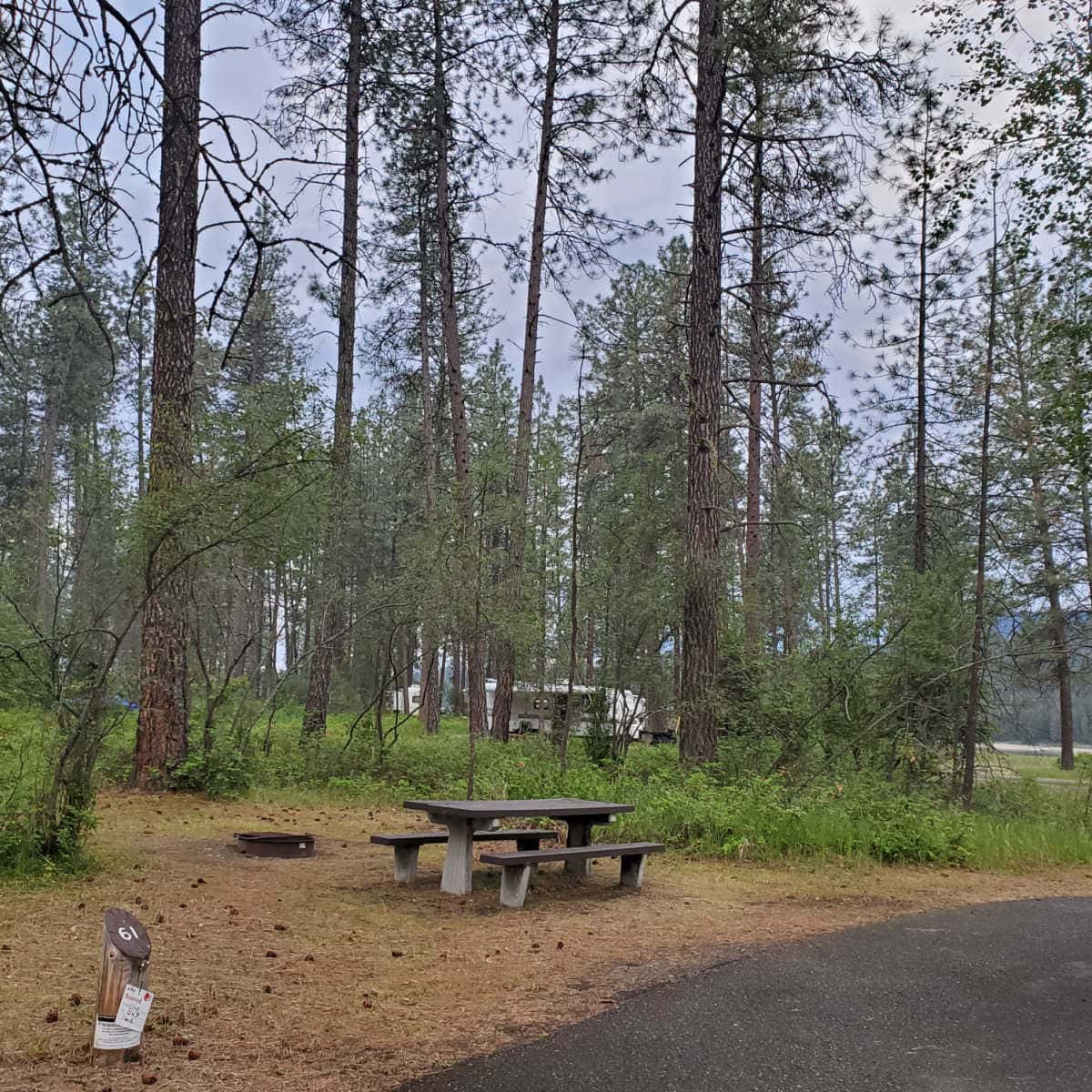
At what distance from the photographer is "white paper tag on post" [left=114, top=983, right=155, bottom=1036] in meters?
3.07

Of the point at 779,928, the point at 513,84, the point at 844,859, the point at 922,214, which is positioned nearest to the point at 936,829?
the point at 844,859

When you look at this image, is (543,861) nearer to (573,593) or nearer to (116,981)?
(116,981)

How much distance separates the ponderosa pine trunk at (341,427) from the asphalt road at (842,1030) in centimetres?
788

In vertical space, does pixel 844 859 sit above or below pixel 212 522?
below

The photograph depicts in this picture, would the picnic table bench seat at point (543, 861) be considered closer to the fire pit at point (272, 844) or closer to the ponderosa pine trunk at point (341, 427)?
the fire pit at point (272, 844)

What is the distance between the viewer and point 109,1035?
311 centimetres

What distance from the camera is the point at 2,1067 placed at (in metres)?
3.11

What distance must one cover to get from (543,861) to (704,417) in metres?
6.60

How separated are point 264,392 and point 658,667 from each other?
638 cm

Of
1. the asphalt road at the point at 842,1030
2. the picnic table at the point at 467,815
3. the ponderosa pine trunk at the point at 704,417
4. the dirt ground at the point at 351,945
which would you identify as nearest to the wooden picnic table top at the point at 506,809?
the picnic table at the point at 467,815

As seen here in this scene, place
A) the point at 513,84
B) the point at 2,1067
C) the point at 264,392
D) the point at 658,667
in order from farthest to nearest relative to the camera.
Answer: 1. the point at 513,84
2. the point at 658,667
3. the point at 264,392
4. the point at 2,1067

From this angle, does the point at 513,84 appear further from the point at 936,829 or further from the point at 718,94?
the point at 936,829

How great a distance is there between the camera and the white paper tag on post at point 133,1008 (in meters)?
3.07

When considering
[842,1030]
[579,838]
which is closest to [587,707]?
[579,838]
